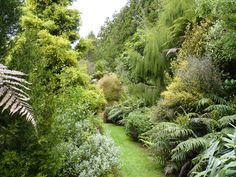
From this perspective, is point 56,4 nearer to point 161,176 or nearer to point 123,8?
point 161,176

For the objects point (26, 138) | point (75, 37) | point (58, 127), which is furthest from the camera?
point (75, 37)

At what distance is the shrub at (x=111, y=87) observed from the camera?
63.0 feet

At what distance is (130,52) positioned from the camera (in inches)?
498

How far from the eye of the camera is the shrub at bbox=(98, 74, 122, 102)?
63.0ft

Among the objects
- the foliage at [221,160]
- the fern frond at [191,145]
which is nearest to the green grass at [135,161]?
the fern frond at [191,145]

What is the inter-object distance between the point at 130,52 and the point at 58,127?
362 inches

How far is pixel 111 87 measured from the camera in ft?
63.0

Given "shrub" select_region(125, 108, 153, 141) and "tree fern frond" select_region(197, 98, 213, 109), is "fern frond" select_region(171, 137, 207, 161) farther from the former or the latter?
"shrub" select_region(125, 108, 153, 141)

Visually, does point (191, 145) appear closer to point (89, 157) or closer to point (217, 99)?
point (217, 99)

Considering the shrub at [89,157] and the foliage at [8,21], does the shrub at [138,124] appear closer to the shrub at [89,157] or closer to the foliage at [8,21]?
the shrub at [89,157]

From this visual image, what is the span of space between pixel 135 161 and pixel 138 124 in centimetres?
249

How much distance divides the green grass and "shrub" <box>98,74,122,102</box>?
714 cm

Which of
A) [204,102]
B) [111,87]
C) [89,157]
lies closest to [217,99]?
[204,102]

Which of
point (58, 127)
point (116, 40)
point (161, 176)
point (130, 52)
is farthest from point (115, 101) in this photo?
point (58, 127)
